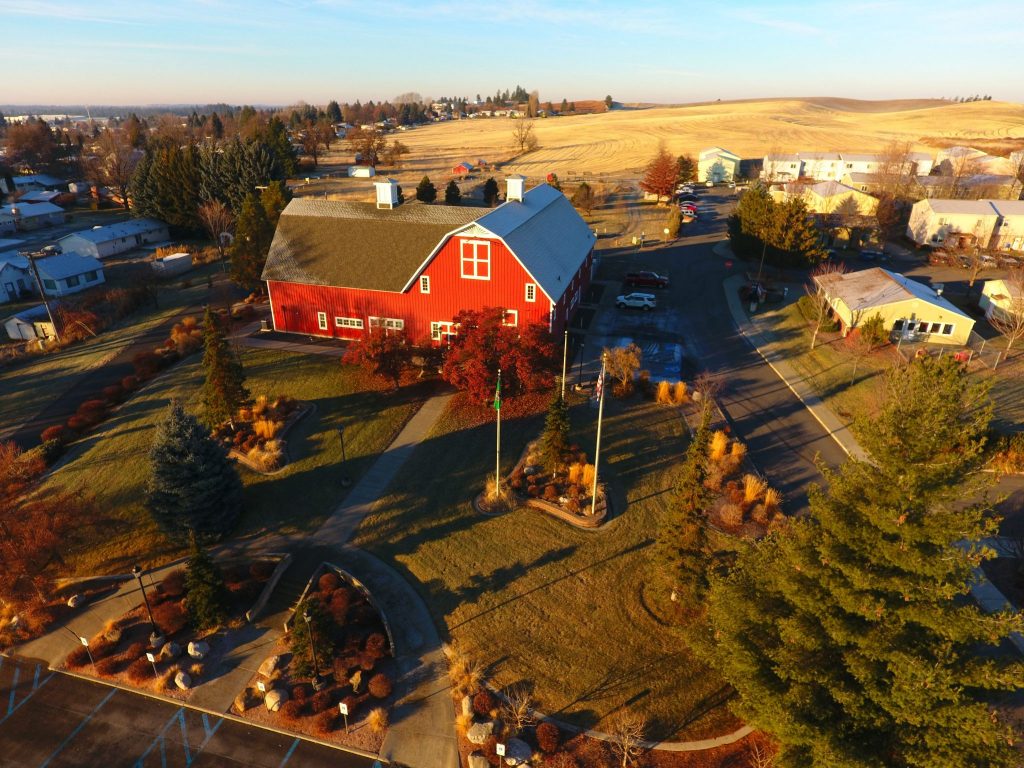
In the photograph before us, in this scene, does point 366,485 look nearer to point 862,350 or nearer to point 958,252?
point 862,350

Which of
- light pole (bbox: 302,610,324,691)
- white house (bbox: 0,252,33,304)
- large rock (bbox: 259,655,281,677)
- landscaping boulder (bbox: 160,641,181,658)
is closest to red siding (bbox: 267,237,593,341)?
light pole (bbox: 302,610,324,691)

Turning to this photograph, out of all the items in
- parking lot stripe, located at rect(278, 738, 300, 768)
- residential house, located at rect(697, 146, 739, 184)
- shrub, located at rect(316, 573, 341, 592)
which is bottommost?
parking lot stripe, located at rect(278, 738, 300, 768)

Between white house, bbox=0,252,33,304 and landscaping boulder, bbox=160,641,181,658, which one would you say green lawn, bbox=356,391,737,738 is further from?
white house, bbox=0,252,33,304

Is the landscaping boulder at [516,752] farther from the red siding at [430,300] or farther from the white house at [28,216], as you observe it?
the white house at [28,216]

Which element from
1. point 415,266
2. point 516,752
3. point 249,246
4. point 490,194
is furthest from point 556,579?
point 490,194

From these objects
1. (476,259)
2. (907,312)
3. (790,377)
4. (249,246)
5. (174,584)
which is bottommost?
(174,584)

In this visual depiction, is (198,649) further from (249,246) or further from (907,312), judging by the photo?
(907,312)

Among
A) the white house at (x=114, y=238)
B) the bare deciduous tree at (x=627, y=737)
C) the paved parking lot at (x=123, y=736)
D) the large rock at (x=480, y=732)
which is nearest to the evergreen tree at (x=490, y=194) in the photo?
the white house at (x=114, y=238)
